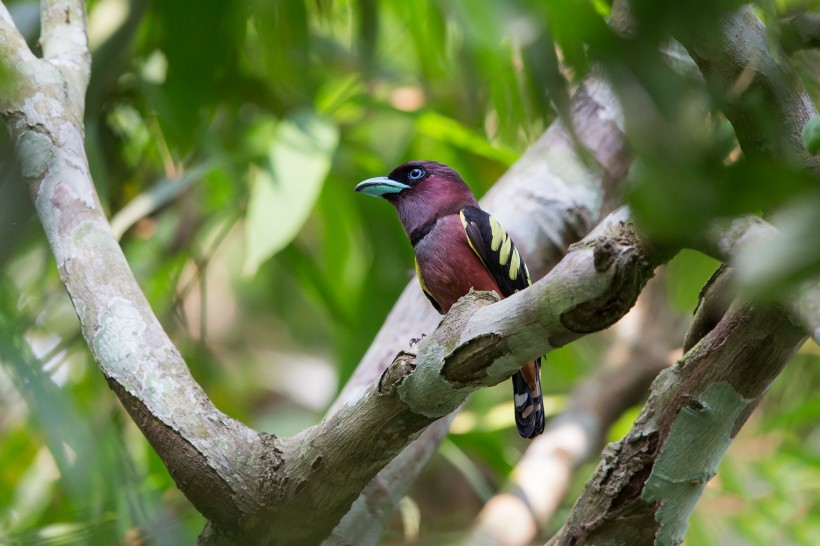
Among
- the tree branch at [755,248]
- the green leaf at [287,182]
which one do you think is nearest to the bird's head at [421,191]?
the green leaf at [287,182]

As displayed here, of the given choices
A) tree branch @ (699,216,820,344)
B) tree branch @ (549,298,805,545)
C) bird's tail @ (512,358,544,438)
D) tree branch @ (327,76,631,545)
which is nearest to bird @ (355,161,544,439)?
bird's tail @ (512,358,544,438)

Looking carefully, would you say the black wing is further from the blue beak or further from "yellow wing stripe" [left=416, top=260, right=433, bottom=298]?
the blue beak

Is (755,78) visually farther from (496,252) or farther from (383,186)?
(383,186)

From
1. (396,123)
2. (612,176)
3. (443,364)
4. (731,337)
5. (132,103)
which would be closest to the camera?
(443,364)

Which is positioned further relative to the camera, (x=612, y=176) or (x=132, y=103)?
(x=132, y=103)

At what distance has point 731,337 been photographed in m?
2.15

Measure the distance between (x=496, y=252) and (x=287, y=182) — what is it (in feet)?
5.14

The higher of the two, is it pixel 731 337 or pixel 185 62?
pixel 185 62

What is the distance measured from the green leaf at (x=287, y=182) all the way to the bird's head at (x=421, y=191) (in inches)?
22.6

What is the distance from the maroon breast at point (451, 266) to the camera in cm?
329

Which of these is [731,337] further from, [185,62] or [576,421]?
[576,421]

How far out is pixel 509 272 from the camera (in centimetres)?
326

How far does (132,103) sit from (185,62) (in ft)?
11.0

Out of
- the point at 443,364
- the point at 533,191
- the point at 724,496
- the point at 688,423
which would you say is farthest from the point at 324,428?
the point at 724,496
